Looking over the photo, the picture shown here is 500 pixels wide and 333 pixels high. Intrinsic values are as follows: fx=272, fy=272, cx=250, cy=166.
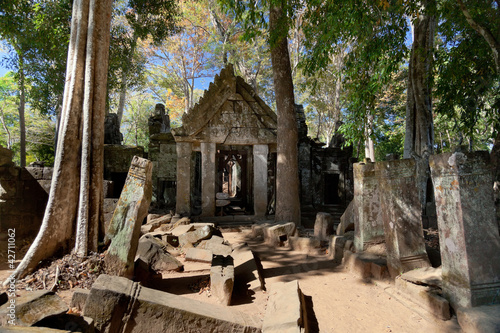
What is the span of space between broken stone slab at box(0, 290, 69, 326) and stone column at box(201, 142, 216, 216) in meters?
6.05

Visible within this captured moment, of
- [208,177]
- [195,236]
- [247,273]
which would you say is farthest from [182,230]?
[247,273]

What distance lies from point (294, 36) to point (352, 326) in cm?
1830

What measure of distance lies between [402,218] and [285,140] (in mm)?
3798

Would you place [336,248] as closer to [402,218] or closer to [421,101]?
[402,218]

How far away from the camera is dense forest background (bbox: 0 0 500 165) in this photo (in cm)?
557

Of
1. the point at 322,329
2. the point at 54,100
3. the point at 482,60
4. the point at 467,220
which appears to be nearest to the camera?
the point at 467,220

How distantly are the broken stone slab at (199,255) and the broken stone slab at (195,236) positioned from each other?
70cm

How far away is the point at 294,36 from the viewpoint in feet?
58.6

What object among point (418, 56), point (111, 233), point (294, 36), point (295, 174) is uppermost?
point (294, 36)

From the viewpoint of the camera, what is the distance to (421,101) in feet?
25.5

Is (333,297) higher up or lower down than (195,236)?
lower down

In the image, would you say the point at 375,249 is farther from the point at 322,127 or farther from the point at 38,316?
the point at 322,127

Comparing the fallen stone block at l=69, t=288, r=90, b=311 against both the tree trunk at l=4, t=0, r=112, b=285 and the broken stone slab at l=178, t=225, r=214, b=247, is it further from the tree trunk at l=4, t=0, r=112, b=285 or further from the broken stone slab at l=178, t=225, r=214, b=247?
the broken stone slab at l=178, t=225, r=214, b=247

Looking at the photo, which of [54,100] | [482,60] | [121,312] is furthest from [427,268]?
[54,100]
